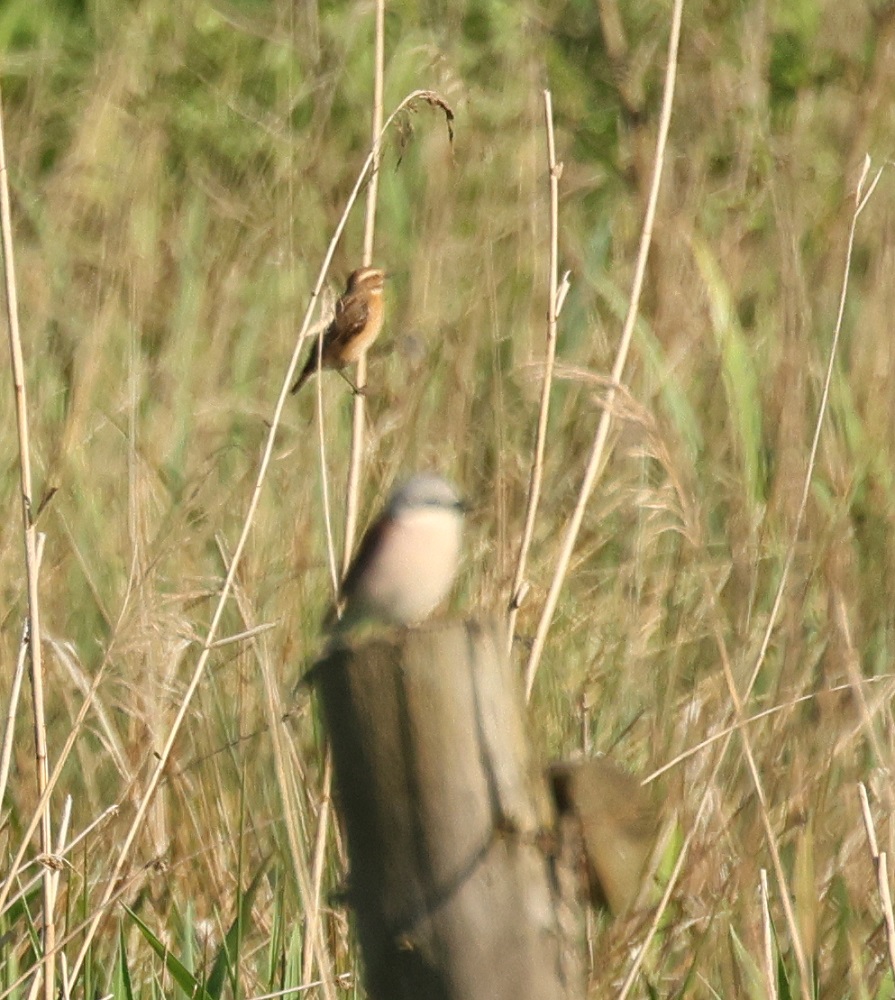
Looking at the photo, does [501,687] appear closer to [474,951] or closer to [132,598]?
[474,951]

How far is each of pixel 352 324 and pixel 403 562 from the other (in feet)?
Result: 3.86

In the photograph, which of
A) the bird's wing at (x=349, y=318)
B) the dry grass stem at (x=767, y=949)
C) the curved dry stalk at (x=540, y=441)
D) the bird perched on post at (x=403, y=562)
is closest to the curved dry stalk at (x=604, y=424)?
the curved dry stalk at (x=540, y=441)

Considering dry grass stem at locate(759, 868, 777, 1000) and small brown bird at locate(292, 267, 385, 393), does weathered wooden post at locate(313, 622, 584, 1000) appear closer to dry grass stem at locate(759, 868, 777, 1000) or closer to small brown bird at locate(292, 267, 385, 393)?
dry grass stem at locate(759, 868, 777, 1000)

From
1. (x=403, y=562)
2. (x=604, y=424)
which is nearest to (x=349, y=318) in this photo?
(x=403, y=562)

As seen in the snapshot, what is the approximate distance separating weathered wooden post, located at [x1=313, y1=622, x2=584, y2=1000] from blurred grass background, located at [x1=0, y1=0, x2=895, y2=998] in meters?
0.62

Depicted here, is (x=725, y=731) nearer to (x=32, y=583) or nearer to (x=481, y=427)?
(x=32, y=583)

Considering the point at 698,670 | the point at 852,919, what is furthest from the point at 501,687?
the point at 698,670

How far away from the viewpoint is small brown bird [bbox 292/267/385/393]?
4086 mm

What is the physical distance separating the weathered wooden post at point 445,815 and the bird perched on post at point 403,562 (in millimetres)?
1214

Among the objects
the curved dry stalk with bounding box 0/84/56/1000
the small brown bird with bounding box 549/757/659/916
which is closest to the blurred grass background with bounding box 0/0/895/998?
the curved dry stalk with bounding box 0/84/56/1000

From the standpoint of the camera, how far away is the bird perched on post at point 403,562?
9.96ft

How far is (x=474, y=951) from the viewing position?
5.83 ft

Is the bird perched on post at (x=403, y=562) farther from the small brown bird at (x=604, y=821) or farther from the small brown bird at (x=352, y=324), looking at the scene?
the small brown bird at (x=604, y=821)

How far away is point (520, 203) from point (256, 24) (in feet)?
7.59
